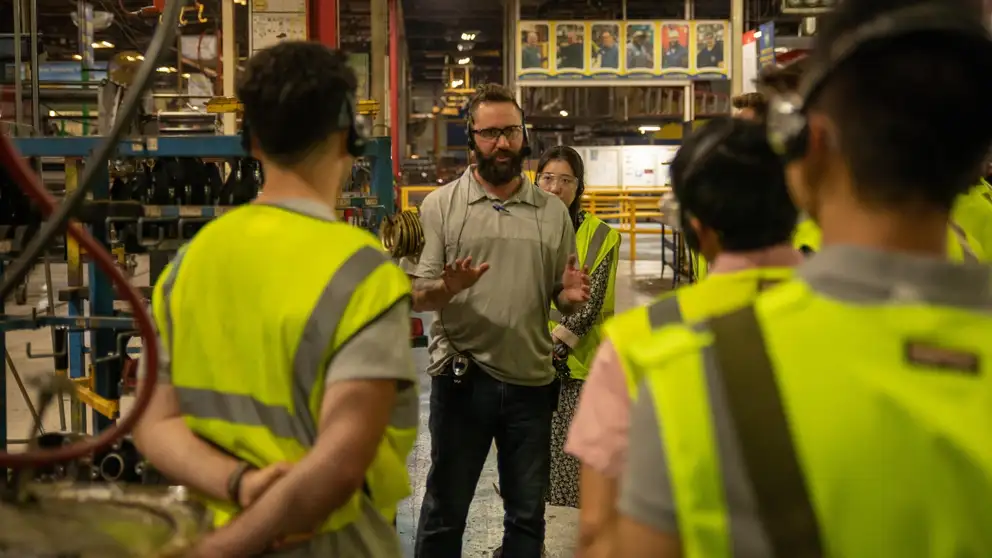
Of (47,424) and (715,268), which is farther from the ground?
(715,268)

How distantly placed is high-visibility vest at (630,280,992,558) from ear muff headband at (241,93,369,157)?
2.76 feet

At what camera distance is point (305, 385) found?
1.35 metres

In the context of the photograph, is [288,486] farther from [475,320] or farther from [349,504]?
[475,320]

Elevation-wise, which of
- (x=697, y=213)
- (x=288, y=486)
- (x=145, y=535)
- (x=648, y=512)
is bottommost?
(x=145, y=535)

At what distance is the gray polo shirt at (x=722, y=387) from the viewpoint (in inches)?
31.6

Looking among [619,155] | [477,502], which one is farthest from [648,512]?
[619,155]

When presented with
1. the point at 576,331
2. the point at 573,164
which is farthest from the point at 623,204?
the point at 576,331

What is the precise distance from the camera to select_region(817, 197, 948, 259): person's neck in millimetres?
834

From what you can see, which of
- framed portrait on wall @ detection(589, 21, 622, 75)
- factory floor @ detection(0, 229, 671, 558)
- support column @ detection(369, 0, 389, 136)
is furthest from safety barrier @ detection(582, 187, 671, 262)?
support column @ detection(369, 0, 389, 136)

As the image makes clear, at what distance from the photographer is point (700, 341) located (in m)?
0.84

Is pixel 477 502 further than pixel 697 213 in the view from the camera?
Yes

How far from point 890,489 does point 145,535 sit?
1122mm

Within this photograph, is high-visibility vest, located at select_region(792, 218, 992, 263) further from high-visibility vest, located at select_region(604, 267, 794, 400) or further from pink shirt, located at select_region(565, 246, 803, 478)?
pink shirt, located at select_region(565, 246, 803, 478)

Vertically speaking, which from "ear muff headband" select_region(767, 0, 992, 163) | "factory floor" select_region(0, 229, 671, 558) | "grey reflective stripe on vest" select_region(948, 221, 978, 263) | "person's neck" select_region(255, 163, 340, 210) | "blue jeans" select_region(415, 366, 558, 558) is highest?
"ear muff headband" select_region(767, 0, 992, 163)
